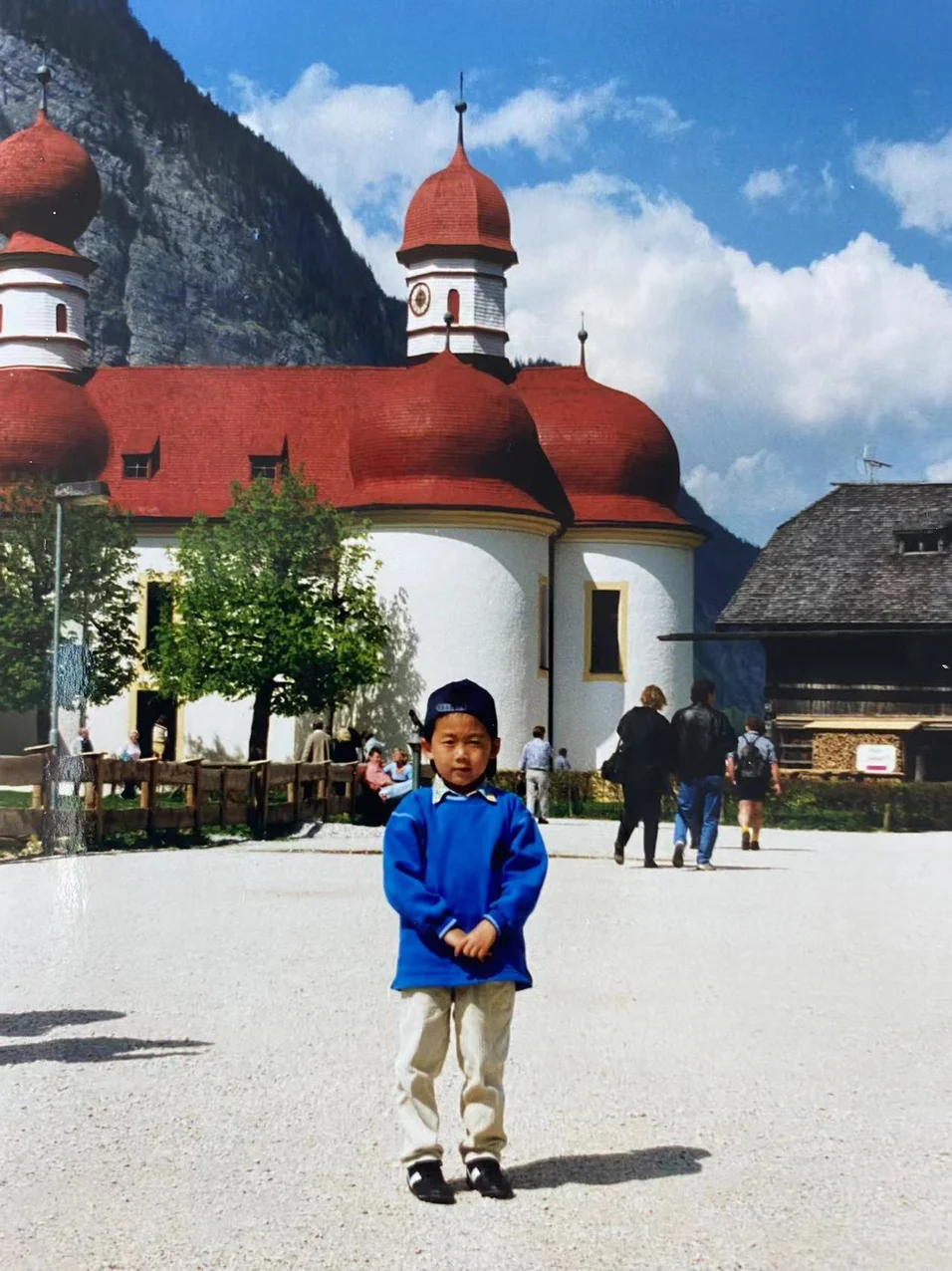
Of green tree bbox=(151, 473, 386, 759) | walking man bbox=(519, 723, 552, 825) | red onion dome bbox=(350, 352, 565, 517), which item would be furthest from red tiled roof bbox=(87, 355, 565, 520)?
walking man bbox=(519, 723, 552, 825)

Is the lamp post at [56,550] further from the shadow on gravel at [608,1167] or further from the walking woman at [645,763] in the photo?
the shadow on gravel at [608,1167]

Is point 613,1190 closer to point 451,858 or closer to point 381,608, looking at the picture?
point 451,858

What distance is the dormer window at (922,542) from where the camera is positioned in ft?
64.8

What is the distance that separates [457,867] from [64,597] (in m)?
10.7

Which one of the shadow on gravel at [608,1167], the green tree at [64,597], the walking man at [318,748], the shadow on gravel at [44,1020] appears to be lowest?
the shadow on gravel at [608,1167]

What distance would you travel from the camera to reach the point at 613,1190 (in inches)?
170

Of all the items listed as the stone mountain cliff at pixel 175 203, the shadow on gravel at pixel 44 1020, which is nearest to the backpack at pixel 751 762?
the stone mountain cliff at pixel 175 203

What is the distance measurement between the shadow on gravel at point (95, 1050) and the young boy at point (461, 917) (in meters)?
1.79

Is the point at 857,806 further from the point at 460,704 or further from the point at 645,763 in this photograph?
the point at 460,704

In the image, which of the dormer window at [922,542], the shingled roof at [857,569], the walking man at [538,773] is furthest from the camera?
the dormer window at [922,542]

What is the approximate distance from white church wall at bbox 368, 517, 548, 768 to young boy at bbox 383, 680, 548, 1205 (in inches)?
412

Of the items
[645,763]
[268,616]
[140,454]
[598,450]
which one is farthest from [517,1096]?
[598,450]

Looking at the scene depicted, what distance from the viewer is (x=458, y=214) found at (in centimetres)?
1585

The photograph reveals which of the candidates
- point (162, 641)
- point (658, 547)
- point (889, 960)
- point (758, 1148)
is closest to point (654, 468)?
point (658, 547)
